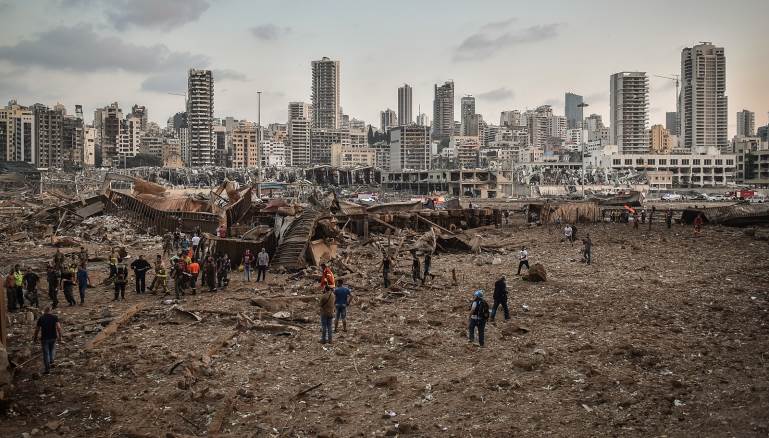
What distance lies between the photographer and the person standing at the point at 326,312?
12.1 m

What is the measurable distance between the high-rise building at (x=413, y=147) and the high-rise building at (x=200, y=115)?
52728mm

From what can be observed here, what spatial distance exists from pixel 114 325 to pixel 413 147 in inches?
6906

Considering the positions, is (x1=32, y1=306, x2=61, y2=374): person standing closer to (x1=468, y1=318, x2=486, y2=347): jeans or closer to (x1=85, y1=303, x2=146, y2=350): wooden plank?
(x1=85, y1=303, x2=146, y2=350): wooden plank

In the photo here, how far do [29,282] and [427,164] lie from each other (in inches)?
6836

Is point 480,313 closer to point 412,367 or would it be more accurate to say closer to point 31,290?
point 412,367

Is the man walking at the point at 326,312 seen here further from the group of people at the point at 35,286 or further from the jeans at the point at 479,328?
the group of people at the point at 35,286

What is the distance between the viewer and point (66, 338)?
12.9 m

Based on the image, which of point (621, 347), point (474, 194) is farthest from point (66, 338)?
point (474, 194)

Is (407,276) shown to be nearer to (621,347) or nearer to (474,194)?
(621,347)

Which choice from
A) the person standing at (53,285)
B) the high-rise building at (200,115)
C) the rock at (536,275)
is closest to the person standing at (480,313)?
the rock at (536,275)

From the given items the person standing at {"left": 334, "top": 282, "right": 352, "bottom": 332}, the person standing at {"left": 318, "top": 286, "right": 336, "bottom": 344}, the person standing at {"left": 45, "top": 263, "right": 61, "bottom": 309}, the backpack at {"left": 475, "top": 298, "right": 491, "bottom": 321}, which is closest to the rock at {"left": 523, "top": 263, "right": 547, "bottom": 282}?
the backpack at {"left": 475, "top": 298, "right": 491, "bottom": 321}

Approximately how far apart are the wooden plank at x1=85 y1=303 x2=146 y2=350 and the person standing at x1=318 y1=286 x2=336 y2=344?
13.9 ft

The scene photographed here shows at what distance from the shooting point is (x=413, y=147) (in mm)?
186875

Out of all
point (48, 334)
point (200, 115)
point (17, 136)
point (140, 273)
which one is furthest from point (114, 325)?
point (17, 136)
